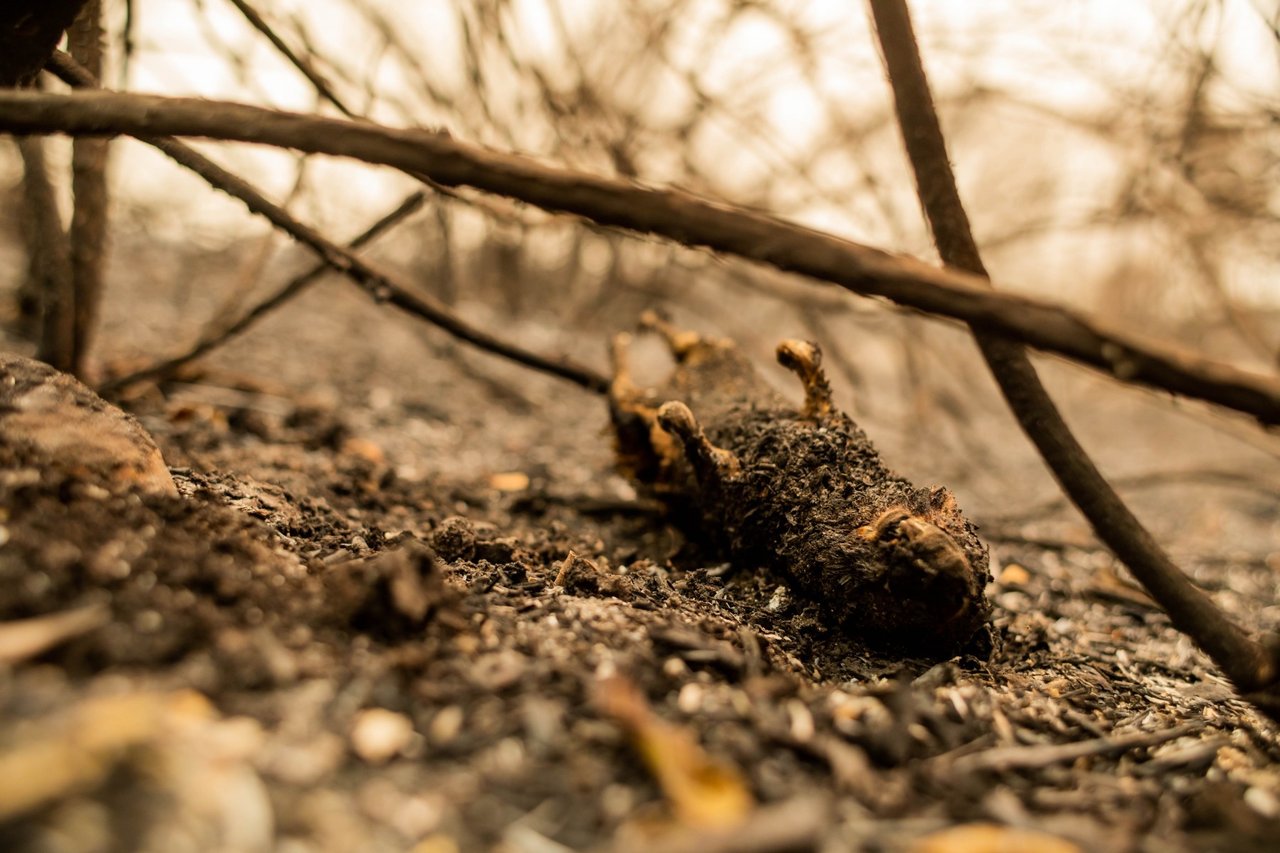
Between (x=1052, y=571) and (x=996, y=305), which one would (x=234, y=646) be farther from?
(x=1052, y=571)

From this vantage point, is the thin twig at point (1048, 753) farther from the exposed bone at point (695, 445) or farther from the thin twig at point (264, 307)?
the thin twig at point (264, 307)

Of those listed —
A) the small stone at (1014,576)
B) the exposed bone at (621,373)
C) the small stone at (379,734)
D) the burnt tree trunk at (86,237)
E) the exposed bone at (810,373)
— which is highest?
the small stone at (1014,576)

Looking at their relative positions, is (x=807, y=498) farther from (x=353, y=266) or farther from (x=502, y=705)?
(x=353, y=266)

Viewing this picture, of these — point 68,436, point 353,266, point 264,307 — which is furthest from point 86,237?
point 68,436

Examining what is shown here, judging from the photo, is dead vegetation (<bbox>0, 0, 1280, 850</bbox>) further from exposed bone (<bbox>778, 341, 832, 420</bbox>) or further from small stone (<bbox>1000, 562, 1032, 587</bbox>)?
exposed bone (<bbox>778, 341, 832, 420</bbox>)

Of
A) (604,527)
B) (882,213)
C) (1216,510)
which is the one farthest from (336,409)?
(1216,510)

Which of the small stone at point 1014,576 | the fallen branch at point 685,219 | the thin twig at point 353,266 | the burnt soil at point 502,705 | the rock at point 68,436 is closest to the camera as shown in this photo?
the burnt soil at point 502,705

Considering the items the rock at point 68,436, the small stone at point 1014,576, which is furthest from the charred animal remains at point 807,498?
the rock at point 68,436
